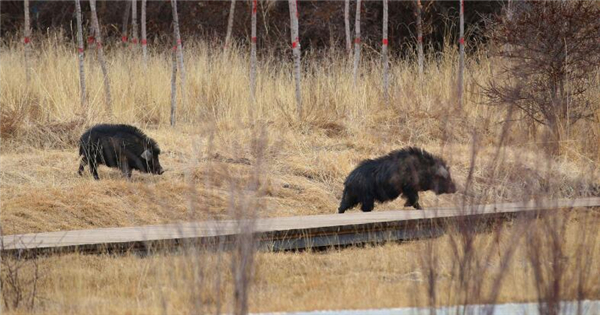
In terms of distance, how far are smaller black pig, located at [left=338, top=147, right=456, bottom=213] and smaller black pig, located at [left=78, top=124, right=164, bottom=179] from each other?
2.79 metres

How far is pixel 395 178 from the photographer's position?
9562 mm

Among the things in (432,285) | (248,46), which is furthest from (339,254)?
(248,46)

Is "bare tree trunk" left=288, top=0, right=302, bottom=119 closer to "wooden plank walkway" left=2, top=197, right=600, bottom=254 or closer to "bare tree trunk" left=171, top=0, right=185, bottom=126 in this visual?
"bare tree trunk" left=171, top=0, right=185, bottom=126

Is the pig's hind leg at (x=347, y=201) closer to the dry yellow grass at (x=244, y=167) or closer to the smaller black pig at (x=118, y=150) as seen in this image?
the dry yellow grass at (x=244, y=167)

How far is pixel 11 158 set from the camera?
12.3 metres

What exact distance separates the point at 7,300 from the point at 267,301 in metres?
1.56

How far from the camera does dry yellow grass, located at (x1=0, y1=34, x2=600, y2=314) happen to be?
20.8 feet

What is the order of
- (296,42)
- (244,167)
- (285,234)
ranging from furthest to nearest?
1. (296,42)
2. (244,167)
3. (285,234)

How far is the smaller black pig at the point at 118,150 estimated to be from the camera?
38.0ft

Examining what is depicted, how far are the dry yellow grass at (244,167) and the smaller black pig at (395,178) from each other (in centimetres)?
49

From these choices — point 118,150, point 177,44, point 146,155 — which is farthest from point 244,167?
point 177,44

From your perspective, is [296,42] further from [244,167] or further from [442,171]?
[442,171]

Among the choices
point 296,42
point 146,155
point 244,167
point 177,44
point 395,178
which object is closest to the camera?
point 395,178

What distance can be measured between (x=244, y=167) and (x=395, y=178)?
2800 mm
